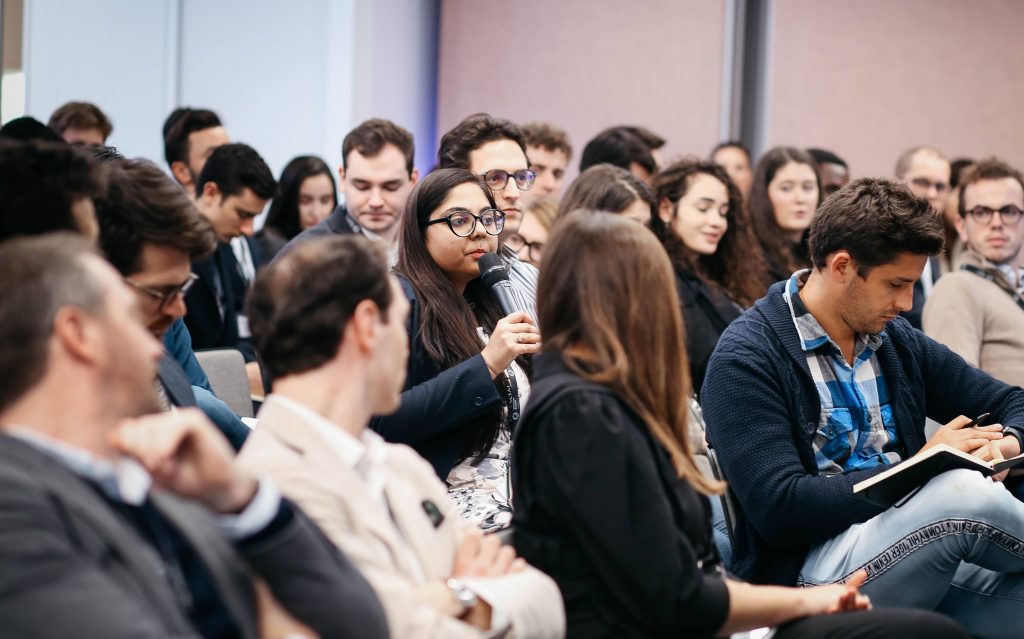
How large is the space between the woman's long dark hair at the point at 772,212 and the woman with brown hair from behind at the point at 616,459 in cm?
280

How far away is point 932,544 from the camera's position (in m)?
2.33

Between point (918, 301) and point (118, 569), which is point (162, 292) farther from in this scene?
point (918, 301)

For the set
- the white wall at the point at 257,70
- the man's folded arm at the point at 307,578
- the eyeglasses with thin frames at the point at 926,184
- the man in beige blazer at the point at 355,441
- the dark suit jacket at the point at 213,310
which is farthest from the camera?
the white wall at the point at 257,70

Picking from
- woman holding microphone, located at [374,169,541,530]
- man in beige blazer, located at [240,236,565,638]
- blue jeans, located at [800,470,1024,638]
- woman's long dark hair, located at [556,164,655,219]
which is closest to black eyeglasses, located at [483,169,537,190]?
woman's long dark hair, located at [556,164,655,219]

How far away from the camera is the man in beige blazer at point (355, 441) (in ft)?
4.91

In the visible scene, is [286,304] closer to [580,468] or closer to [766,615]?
[580,468]

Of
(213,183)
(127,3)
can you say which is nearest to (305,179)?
(213,183)

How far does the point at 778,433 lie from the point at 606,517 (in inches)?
35.0

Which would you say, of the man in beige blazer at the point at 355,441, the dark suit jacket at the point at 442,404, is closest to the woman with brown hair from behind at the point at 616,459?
the man in beige blazer at the point at 355,441

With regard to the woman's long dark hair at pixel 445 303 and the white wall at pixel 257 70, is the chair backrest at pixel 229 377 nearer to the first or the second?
the woman's long dark hair at pixel 445 303

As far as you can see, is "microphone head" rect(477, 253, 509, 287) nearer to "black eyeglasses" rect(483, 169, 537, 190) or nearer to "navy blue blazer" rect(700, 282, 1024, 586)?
"navy blue blazer" rect(700, 282, 1024, 586)

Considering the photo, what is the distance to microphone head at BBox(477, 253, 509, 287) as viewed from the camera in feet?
8.64

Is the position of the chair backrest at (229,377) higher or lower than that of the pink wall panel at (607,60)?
lower

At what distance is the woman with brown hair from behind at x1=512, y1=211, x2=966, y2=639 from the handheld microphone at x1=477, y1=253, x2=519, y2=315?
31.9 inches
